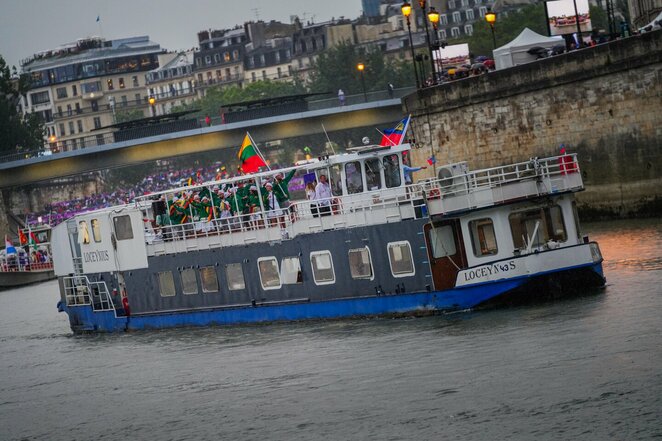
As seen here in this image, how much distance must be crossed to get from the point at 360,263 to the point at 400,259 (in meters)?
1.16

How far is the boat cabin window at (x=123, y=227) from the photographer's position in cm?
3631

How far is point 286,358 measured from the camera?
28.5m

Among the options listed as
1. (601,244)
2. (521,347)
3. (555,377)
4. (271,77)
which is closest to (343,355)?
(521,347)

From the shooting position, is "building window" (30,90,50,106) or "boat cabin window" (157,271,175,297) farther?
"building window" (30,90,50,106)

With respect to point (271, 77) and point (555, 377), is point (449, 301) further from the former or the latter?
point (271, 77)

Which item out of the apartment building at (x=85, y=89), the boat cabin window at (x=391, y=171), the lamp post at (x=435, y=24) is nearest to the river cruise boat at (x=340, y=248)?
the boat cabin window at (x=391, y=171)

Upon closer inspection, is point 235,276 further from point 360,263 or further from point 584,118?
point 584,118

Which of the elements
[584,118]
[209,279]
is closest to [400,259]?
[209,279]

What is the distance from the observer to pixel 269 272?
32.9 metres

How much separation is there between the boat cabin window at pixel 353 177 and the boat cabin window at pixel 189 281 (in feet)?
17.3

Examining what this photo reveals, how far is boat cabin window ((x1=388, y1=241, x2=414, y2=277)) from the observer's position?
29.7 meters

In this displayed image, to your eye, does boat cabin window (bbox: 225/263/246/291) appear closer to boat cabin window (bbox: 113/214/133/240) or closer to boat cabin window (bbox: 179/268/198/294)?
boat cabin window (bbox: 179/268/198/294)

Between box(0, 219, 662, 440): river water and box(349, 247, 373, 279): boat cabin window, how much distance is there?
104 cm

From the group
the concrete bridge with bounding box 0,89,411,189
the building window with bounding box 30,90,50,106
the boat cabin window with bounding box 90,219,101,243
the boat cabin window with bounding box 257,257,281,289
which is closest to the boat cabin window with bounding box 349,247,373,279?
the boat cabin window with bounding box 257,257,281,289
